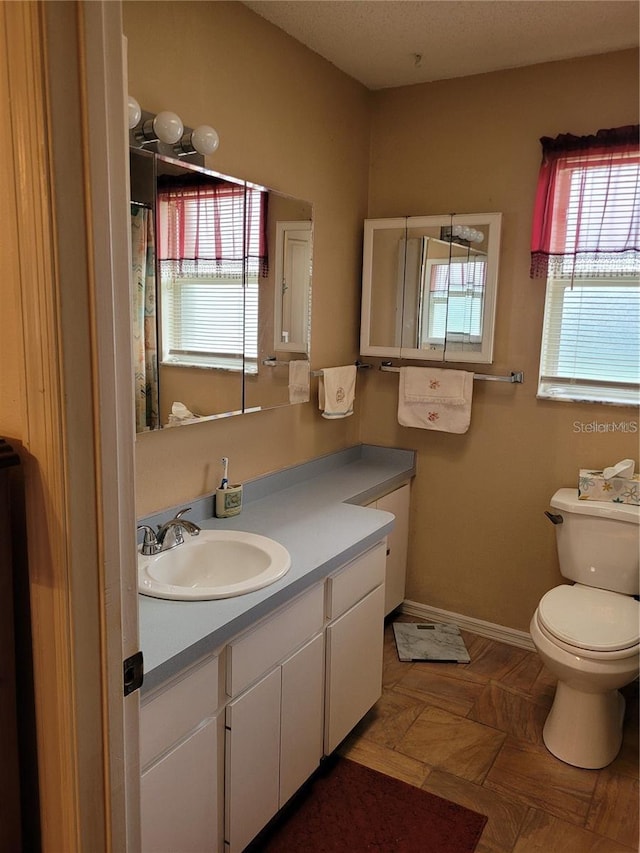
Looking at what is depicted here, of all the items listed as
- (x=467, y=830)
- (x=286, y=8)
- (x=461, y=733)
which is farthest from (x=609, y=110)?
(x=467, y=830)

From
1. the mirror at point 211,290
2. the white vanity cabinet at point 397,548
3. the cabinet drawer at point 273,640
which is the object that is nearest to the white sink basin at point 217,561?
the cabinet drawer at point 273,640

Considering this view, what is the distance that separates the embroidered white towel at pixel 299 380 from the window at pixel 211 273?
26 cm

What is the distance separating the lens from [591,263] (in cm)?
261

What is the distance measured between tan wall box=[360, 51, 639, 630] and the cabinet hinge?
7.21 ft

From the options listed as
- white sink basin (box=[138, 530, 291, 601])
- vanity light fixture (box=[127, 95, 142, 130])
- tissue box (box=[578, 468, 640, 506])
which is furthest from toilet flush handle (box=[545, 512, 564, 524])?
vanity light fixture (box=[127, 95, 142, 130])

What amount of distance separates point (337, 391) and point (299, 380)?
0.26 m

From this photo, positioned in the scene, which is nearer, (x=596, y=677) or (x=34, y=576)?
(x=34, y=576)

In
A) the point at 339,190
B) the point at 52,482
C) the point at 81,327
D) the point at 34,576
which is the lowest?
the point at 34,576

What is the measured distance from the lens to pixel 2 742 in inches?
37.5

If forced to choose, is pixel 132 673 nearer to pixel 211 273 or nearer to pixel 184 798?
pixel 184 798

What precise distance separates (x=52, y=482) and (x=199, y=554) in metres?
1.16

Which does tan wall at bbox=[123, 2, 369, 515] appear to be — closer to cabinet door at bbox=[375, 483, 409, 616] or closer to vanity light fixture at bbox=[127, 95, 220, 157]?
vanity light fixture at bbox=[127, 95, 220, 157]

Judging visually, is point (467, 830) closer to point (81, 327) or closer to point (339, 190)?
point (81, 327)

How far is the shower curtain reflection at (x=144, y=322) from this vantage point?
1859 millimetres
